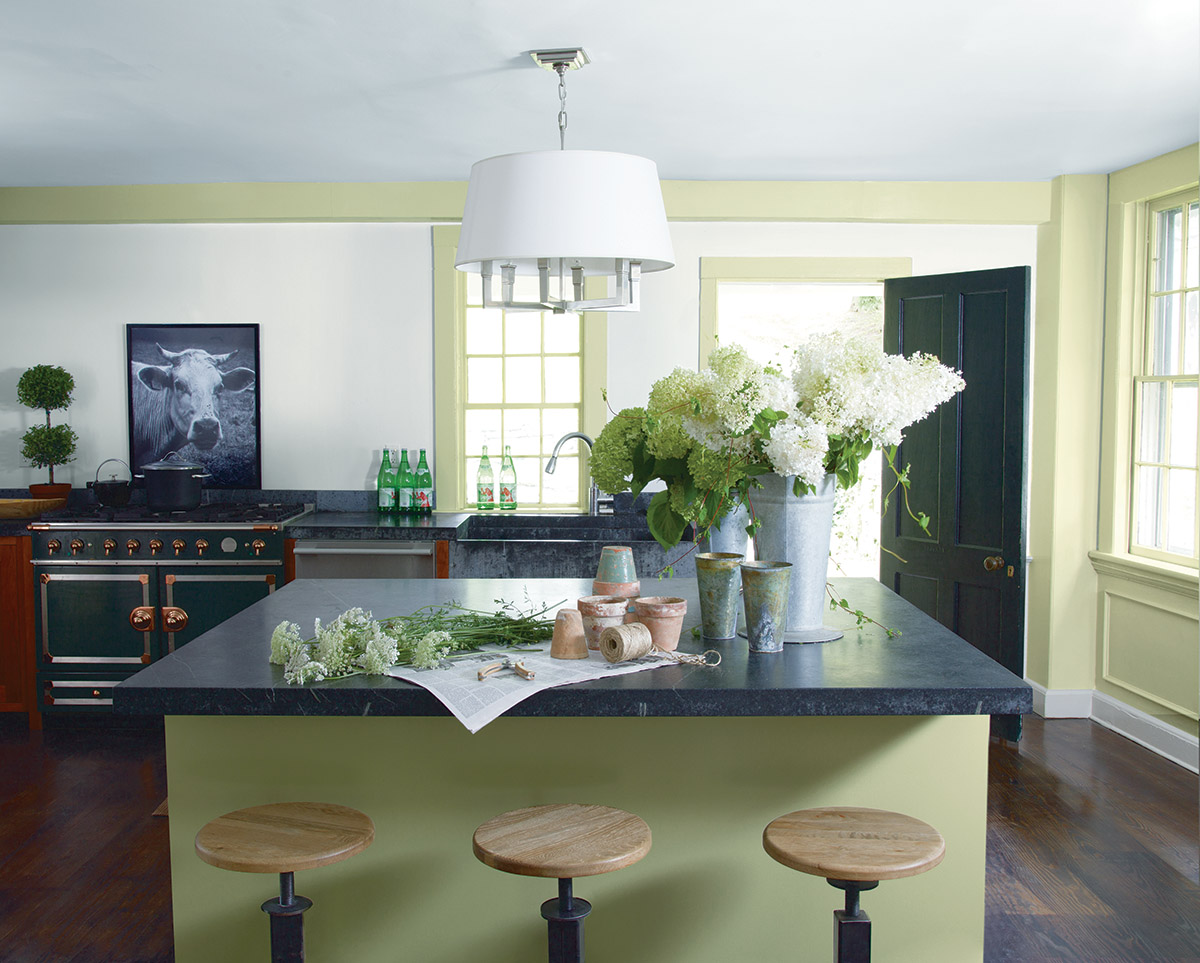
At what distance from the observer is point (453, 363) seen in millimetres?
5289

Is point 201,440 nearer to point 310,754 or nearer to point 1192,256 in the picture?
point 310,754

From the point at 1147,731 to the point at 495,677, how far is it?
12.4 ft

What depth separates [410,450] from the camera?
5.38 meters

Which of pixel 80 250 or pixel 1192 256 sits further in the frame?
pixel 80 250

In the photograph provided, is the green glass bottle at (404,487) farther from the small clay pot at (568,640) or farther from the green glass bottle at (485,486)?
the small clay pot at (568,640)

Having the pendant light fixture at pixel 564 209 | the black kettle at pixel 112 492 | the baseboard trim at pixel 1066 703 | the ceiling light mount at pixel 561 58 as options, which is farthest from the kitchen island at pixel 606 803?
the black kettle at pixel 112 492

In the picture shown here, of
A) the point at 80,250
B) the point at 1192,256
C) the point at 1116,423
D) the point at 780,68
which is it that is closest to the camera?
the point at 780,68

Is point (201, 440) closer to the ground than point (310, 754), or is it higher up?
higher up

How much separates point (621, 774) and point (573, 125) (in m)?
2.93

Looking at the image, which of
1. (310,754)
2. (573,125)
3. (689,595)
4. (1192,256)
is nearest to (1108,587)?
(1192,256)

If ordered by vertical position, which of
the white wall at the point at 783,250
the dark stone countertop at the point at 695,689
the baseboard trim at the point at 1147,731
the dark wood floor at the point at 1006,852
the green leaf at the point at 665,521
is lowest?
the dark wood floor at the point at 1006,852

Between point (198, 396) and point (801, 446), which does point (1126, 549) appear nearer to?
point (801, 446)

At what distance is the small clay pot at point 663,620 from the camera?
2182 mm

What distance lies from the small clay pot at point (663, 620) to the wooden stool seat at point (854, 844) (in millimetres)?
435
